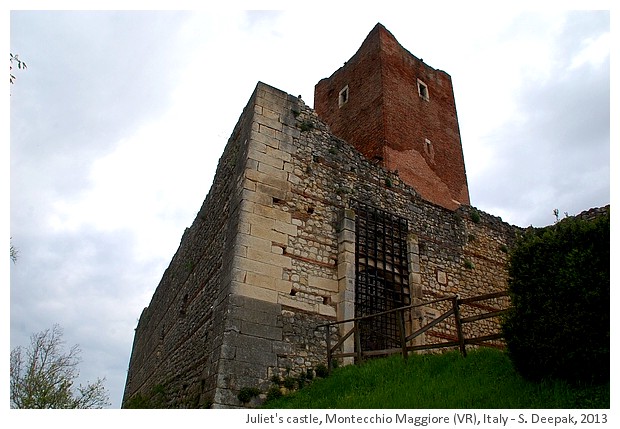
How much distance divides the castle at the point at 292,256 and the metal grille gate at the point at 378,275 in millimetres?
27

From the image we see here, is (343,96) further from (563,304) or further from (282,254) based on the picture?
(563,304)

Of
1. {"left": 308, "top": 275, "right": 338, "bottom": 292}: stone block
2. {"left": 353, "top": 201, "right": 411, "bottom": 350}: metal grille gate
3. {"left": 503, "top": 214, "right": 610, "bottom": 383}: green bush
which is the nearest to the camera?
{"left": 503, "top": 214, "right": 610, "bottom": 383}: green bush

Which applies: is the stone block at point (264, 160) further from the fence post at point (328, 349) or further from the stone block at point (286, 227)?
the fence post at point (328, 349)

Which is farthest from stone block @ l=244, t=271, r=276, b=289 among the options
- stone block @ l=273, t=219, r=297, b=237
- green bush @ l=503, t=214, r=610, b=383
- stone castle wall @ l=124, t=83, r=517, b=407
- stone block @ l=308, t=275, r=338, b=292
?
green bush @ l=503, t=214, r=610, b=383

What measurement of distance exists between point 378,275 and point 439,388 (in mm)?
4191

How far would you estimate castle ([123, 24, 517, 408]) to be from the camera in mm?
8109

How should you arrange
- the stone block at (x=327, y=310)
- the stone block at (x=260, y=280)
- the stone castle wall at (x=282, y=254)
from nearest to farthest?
the stone castle wall at (x=282, y=254) < the stone block at (x=260, y=280) < the stone block at (x=327, y=310)

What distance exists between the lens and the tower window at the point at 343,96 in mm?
18500

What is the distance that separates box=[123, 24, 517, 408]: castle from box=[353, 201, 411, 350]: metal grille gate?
0.03m

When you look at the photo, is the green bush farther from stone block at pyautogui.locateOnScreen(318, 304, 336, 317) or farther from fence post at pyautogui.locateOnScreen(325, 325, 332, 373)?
stone block at pyautogui.locateOnScreen(318, 304, 336, 317)

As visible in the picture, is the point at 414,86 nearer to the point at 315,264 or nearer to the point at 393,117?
the point at 393,117

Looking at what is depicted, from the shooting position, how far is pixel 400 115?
54.7 feet

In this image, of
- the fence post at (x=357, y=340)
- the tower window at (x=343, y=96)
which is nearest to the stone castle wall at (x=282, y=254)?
the fence post at (x=357, y=340)

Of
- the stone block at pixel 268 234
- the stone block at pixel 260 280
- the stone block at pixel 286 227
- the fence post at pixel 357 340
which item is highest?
the stone block at pixel 286 227
